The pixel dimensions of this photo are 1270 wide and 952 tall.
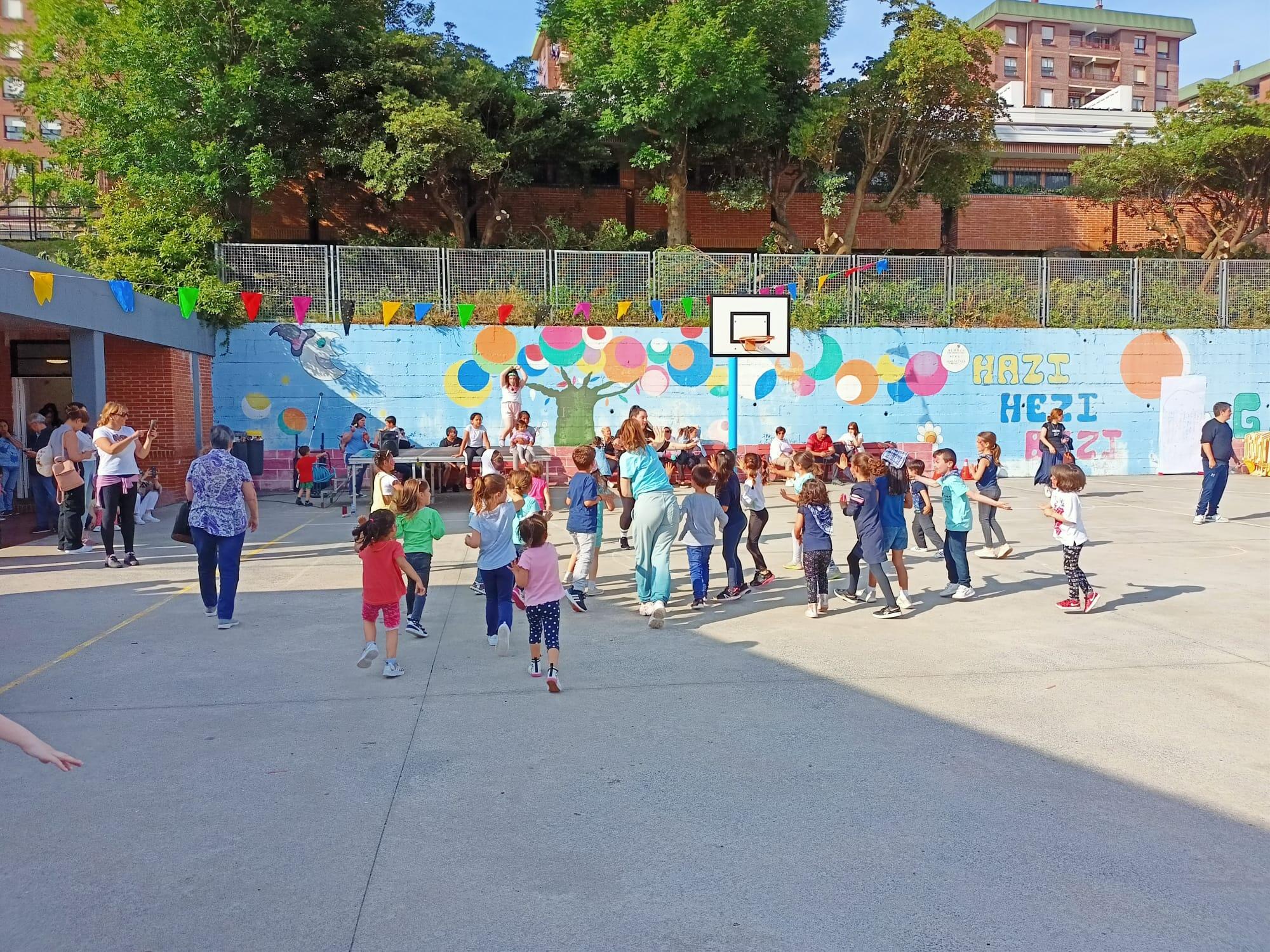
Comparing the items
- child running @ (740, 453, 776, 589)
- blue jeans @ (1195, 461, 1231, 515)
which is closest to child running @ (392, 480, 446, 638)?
child running @ (740, 453, 776, 589)

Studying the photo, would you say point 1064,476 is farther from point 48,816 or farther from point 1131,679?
point 48,816

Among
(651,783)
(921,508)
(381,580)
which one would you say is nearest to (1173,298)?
(921,508)

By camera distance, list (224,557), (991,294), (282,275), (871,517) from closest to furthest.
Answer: (224,557)
(871,517)
(282,275)
(991,294)

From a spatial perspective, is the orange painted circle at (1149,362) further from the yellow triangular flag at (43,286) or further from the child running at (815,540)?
the yellow triangular flag at (43,286)

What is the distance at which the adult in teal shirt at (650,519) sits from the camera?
814 cm

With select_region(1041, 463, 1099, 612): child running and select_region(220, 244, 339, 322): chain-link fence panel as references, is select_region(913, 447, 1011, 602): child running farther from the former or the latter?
select_region(220, 244, 339, 322): chain-link fence panel

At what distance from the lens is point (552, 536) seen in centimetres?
1302

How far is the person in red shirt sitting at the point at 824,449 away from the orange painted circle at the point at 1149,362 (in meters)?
8.21

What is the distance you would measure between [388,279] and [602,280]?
471 centimetres

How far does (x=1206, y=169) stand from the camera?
25734mm

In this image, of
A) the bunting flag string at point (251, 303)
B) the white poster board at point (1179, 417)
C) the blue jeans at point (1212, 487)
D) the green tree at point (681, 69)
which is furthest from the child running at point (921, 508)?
the green tree at point (681, 69)

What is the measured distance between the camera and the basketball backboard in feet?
54.3

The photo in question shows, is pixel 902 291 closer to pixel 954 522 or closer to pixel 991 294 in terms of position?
pixel 991 294

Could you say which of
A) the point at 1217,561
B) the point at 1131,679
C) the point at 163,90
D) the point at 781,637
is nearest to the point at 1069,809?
the point at 1131,679
